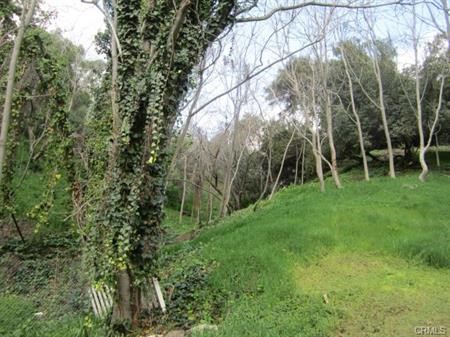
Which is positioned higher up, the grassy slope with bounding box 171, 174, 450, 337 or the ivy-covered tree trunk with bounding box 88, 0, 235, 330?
the ivy-covered tree trunk with bounding box 88, 0, 235, 330

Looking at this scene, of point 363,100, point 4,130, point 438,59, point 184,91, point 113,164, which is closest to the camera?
point 4,130

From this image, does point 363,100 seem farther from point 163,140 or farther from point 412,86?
point 163,140

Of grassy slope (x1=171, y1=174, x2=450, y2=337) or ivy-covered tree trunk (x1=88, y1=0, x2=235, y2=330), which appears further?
ivy-covered tree trunk (x1=88, y1=0, x2=235, y2=330)

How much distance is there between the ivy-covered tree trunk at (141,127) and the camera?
5.25 meters

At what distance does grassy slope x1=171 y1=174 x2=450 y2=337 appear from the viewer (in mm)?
4869

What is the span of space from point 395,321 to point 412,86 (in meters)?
18.4

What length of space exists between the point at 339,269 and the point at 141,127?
13.3ft

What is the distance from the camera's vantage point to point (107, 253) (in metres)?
5.12

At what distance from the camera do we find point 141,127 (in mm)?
5535

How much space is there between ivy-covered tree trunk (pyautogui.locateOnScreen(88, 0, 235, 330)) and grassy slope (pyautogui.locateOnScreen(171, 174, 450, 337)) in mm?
1493

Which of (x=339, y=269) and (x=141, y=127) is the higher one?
(x=141, y=127)

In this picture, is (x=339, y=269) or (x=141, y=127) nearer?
(x=141, y=127)

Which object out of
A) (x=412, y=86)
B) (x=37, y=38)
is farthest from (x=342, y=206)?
(x=412, y=86)

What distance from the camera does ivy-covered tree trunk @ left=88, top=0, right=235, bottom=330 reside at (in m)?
5.25
